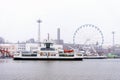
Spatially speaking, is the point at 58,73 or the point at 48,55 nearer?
the point at 58,73

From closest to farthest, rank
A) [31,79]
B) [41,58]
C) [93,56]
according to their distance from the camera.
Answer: [31,79], [41,58], [93,56]

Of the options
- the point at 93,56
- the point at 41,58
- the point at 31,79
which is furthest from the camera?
the point at 93,56

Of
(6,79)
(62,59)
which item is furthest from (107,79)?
(62,59)

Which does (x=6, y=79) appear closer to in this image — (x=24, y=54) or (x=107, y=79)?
(x=107, y=79)

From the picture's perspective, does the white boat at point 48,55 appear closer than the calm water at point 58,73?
No

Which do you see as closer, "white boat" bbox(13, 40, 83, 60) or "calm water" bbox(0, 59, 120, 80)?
"calm water" bbox(0, 59, 120, 80)

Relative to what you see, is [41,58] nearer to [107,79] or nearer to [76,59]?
[76,59]

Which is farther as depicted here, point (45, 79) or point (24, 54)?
point (24, 54)

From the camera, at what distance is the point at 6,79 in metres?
47.6

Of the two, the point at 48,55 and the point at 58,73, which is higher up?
the point at 48,55

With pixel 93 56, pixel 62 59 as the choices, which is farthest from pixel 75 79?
pixel 93 56

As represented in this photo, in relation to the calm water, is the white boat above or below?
above

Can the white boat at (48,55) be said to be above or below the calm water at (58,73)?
above

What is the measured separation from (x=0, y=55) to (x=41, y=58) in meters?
62.1
